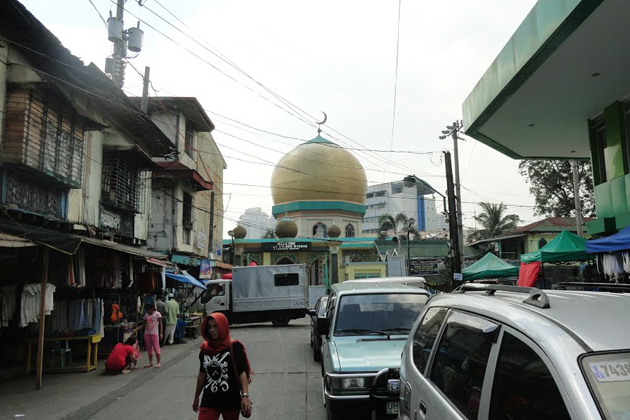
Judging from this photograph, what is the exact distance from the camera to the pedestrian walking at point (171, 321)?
15.6 metres

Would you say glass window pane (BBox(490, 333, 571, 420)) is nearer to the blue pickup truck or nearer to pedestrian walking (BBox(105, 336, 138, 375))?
the blue pickup truck

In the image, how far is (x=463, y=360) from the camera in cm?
275

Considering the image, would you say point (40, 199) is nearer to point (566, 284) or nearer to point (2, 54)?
point (2, 54)

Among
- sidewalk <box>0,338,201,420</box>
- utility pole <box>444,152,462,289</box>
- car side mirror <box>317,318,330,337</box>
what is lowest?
sidewalk <box>0,338,201,420</box>

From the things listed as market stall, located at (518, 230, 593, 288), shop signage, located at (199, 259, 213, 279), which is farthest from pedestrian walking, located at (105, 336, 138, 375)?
shop signage, located at (199, 259, 213, 279)

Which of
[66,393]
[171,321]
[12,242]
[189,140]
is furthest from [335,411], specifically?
[189,140]

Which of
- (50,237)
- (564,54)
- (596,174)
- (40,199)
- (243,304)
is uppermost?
(564,54)

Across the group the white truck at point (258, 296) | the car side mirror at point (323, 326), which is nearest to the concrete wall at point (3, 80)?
the car side mirror at point (323, 326)

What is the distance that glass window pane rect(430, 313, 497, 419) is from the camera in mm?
2486

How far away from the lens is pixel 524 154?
1705 centimetres

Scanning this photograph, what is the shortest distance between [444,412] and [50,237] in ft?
25.2

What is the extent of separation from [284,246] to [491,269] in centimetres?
2270

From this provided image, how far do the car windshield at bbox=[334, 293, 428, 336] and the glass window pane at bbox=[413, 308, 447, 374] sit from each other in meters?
2.72

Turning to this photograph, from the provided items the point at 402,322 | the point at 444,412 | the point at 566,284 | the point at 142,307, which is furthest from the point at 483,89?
the point at 142,307
